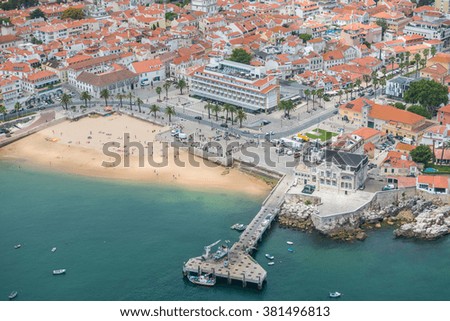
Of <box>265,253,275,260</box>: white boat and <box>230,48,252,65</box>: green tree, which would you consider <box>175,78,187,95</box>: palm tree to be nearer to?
<box>230,48,252,65</box>: green tree

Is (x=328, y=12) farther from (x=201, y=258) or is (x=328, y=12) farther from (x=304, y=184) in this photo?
(x=201, y=258)

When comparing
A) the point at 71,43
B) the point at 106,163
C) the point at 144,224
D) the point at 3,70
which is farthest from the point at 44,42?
the point at 144,224

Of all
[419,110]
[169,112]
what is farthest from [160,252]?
[419,110]

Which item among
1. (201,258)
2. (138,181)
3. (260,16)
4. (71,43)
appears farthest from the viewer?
(260,16)

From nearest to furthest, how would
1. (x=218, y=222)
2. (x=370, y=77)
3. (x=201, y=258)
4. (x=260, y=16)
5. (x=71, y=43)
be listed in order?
(x=201, y=258) < (x=218, y=222) < (x=370, y=77) < (x=71, y=43) < (x=260, y=16)

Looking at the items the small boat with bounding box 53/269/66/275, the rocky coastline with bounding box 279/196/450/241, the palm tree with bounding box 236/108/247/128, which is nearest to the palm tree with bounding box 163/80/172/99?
the palm tree with bounding box 236/108/247/128
